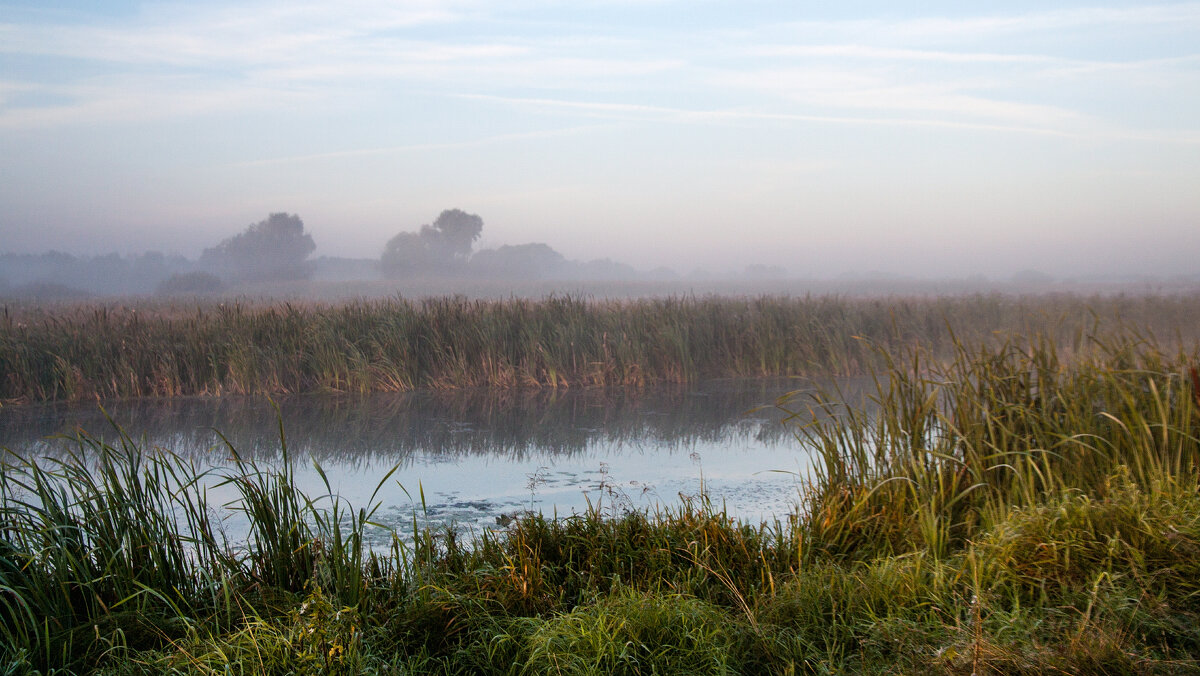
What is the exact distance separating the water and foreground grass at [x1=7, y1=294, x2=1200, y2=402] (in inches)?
18.9

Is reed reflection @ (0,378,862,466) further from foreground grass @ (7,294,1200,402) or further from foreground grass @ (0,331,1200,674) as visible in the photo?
foreground grass @ (0,331,1200,674)

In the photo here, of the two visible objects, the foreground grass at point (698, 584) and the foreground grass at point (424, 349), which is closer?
the foreground grass at point (698, 584)

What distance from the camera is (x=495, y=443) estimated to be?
6.56 metres

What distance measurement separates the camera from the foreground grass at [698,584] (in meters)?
2.30

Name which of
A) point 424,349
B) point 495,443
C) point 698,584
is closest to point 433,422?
point 495,443

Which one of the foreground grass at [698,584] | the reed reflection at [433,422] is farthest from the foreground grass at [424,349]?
the foreground grass at [698,584]

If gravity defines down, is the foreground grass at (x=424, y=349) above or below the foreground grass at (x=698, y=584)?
above

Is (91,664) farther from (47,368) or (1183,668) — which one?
(47,368)

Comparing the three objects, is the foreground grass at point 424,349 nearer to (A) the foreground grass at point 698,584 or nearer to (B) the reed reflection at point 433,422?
(B) the reed reflection at point 433,422

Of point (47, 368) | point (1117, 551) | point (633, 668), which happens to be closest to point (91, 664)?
point (633, 668)

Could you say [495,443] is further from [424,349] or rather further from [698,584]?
[698,584]

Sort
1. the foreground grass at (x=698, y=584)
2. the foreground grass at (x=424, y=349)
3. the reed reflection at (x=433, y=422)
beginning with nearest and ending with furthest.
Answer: the foreground grass at (x=698, y=584) < the reed reflection at (x=433, y=422) < the foreground grass at (x=424, y=349)

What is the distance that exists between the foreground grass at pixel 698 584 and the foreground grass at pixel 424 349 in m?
5.54

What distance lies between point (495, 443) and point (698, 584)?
3849 mm
